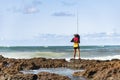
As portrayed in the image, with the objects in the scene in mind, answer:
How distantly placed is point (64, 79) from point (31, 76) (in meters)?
1.32

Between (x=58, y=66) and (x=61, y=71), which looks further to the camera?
(x=58, y=66)

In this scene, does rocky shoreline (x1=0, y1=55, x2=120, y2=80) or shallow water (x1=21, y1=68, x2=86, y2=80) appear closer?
rocky shoreline (x1=0, y1=55, x2=120, y2=80)

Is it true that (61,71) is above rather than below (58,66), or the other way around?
below

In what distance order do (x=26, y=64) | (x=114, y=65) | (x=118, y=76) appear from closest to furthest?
(x=118, y=76)
(x=114, y=65)
(x=26, y=64)

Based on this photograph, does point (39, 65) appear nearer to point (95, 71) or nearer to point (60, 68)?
point (60, 68)

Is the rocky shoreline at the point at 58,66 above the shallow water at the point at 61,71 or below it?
above

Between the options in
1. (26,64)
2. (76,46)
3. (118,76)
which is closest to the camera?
(118,76)

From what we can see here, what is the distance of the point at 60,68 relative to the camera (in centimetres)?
2203

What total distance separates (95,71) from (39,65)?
5.59 metres

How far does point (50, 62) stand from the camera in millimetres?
23188

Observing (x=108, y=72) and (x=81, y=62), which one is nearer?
(x=108, y=72)

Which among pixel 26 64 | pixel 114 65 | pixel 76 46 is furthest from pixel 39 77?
pixel 76 46

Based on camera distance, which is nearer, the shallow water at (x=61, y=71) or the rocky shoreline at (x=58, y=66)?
the rocky shoreline at (x=58, y=66)

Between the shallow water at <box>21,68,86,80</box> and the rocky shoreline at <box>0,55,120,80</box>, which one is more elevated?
the rocky shoreline at <box>0,55,120,80</box>
